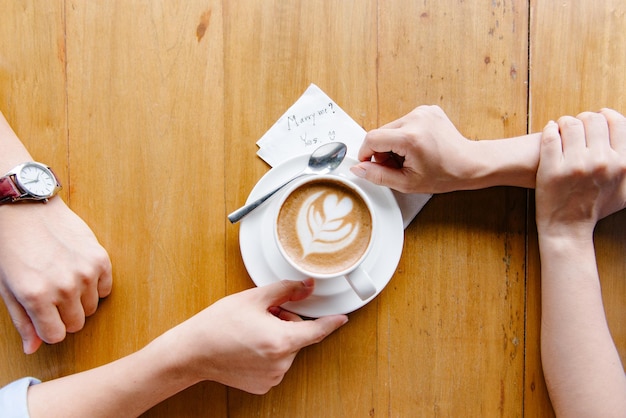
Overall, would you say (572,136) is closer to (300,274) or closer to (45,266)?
(300,274)

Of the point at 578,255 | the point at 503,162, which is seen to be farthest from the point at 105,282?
the point at 578,255

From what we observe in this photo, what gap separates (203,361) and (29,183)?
0.42 m

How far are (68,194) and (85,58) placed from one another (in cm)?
25

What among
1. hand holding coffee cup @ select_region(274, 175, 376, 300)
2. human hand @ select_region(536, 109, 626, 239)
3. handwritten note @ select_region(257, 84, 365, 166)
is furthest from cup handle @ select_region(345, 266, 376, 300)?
Result: human hand @ select_region(536, 109, 626, 239)

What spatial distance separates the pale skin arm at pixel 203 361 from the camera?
0.82 meters

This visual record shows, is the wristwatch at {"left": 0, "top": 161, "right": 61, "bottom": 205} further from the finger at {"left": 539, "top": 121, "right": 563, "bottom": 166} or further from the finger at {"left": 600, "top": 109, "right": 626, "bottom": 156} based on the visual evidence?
the finger at {"left": 600, "top": 109, "right": 626, "bottom": 156}

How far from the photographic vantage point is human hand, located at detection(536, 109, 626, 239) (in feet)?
2.85

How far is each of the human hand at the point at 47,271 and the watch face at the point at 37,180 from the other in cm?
2

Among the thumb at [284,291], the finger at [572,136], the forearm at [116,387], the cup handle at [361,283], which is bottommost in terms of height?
the forearm at [116,387]

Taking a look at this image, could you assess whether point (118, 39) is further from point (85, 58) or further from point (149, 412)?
point (149, 412)

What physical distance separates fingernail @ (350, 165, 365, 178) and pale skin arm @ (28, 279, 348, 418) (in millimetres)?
201

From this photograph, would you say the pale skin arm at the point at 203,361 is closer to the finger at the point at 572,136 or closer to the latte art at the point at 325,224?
the latte art at the point at 325,224

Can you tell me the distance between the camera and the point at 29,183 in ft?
2.88

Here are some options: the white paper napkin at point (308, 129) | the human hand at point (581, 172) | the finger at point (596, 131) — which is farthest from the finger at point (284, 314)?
the finger at point (596, 131)
